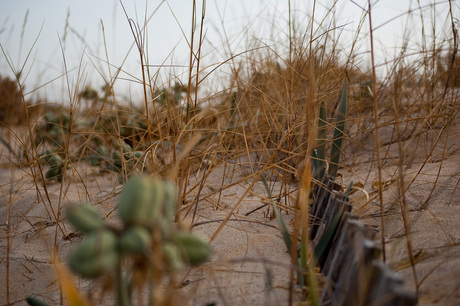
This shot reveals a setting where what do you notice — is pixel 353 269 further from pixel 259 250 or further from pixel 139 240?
pixel 259 250

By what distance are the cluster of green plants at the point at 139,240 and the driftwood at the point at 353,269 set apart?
0.28 m

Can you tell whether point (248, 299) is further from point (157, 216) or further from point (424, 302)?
point (157, 216)

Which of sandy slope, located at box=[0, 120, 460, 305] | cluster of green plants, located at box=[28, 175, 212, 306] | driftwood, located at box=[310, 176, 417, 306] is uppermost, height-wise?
cluster of green plants, located at box=[28, 175, 212, 306]

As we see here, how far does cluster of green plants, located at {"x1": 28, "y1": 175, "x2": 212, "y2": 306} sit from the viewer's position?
1.73 ft

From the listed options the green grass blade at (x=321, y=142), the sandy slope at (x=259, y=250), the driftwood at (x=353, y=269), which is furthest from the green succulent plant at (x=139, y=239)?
the green grass blade at (x=321, y=142)

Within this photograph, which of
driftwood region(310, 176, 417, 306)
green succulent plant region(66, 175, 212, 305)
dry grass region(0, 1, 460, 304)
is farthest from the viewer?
dry grass region(0, 1, 460, 304)

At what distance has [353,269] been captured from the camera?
78 cm

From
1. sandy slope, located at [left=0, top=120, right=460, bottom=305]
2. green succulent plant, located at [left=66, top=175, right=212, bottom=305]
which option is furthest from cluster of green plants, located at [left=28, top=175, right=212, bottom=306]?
sandy slope, located at [left=0, top=120, right=460, bottom=305]

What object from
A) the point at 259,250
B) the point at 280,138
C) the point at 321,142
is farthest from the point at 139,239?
the point at 280,138

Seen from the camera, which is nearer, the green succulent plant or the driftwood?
the green succulent plant

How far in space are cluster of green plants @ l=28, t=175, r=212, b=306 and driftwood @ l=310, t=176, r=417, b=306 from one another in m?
0.28

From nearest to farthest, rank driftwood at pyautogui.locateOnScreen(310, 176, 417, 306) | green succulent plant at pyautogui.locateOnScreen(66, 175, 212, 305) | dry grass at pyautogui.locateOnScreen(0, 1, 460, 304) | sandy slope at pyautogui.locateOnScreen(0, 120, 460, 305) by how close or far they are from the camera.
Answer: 1. green succulent plant at pyautogui.locateOnScreen(66, 175, 212, 305)
2. driftwood at pyautogui.locateOnScreen(310, 176, 417, 306)
3. sandy slope at pyautogui.locateOnScreen(0, 120, 460, 305)
4. dry grass at pyautogui.locateOnScreen(0, 1, 460, 304)

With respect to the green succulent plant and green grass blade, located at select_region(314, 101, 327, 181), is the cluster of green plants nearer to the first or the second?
the green succulent plant

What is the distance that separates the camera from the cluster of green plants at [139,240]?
53cm
